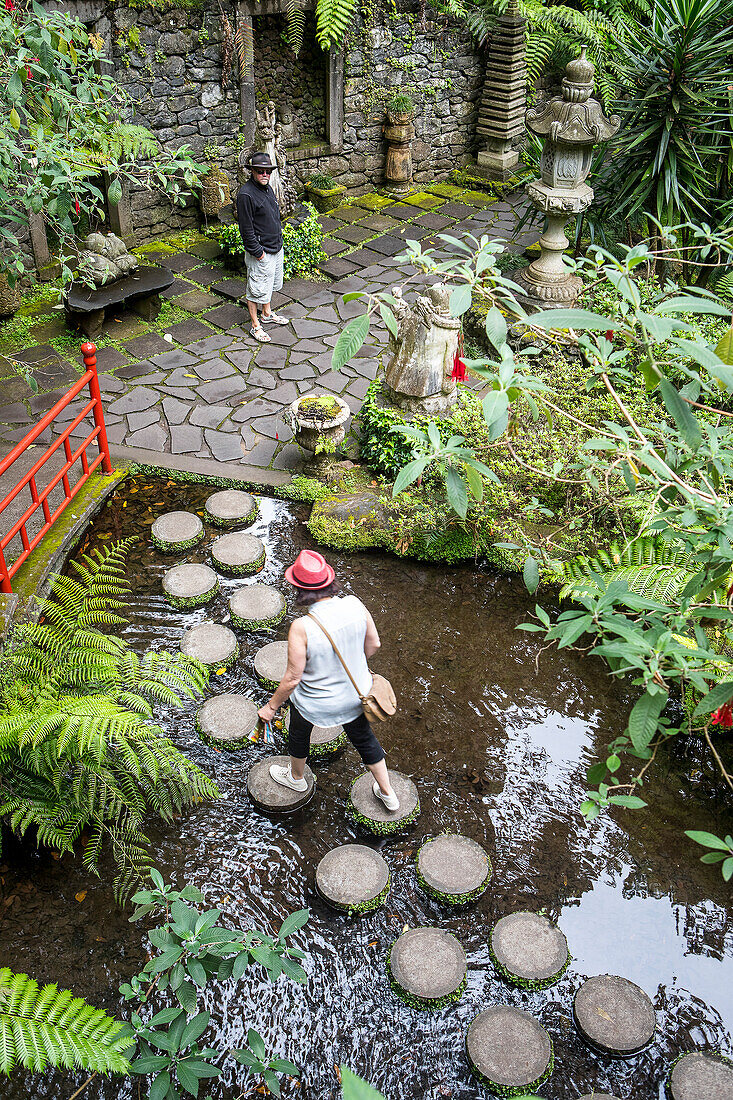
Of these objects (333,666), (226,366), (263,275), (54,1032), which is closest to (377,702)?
(333,666)

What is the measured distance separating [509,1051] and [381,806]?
1.37 metres

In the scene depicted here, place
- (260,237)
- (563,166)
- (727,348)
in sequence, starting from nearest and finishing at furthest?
(727,348) < (563,166) < (260,237)

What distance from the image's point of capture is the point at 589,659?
584cm

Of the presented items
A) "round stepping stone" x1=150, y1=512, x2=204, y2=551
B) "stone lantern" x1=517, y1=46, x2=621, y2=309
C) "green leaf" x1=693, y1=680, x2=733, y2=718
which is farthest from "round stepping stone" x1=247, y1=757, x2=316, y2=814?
"stone lantern" x1=517, y1=46, x2=621, y2=309

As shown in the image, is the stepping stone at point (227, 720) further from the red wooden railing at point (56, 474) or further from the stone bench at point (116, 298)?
the stone bench at point (116, 298)

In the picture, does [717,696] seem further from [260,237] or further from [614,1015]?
[260,237]

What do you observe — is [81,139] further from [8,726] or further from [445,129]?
[445,129]

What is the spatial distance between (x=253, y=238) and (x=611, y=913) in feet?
22.5

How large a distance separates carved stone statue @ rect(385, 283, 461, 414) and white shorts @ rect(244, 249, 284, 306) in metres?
2.29

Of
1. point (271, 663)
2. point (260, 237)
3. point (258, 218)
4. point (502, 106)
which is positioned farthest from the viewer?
point (502, 106)

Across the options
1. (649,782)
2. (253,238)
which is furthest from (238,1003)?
(253,238)

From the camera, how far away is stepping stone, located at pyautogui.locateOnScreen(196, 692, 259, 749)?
509 centimetres

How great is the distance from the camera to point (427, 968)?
409 centimetres

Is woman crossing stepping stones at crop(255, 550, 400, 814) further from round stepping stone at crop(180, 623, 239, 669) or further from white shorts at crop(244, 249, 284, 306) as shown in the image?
white shorts at crop(244, 249, 284, 306)
